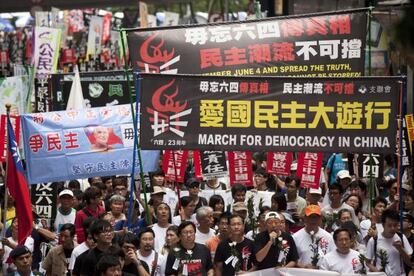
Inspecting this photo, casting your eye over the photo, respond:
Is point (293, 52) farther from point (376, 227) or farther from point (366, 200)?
point (366, 200)

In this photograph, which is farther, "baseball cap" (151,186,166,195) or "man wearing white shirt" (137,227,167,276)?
"baseball cap" (151,186,166,195)

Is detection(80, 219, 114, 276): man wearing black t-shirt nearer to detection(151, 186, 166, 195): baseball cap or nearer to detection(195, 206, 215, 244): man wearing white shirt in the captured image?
detection(195, 206, 215, 244): man wearing white shirt

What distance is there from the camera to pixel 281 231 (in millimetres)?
11109

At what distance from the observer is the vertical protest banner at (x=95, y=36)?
127 ft

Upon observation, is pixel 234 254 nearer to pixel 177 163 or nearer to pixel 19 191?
pixel 19 191

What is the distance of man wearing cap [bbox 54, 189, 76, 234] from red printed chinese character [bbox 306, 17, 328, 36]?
3.54m

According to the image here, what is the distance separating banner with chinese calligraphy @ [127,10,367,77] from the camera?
12.2m

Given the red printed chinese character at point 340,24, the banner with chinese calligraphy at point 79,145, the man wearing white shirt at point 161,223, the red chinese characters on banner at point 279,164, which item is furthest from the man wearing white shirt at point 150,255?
the red chinese characters on banner at point 279,164

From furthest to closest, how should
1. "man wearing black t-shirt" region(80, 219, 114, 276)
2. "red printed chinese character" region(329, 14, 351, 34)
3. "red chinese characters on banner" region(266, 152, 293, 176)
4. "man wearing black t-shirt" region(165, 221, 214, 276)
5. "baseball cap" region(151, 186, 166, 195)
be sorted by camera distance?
"red chinese characters on banner" region(266, 152, 293, 176), "baseball cap" region(151, 186, 166, 195), "red printed chinese character" region(329, 14, 351, 34), "man wearing black t-shirt" region(165, 221, 214, 276), "man wearing black t-shirt" region(80, 219, 114, 276)

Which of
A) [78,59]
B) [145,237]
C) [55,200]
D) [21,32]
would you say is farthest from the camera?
[21,32]

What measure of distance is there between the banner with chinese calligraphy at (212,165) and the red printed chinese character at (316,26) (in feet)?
12.2

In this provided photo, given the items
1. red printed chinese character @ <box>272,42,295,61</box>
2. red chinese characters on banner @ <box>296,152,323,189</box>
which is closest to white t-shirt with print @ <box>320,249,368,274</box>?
red printed chinese character @ <box>272,42,295,61</box>

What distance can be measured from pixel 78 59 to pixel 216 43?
85.8 ft

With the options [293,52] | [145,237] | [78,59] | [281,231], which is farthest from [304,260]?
[78,59]
